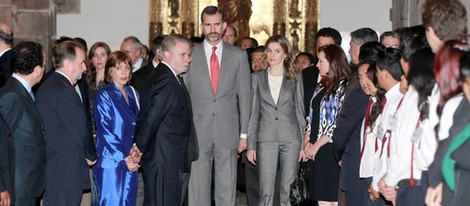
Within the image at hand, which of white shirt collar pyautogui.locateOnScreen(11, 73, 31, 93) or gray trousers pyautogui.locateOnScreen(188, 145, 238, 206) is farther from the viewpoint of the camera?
gray trousers pyautogui.locateOnScreen(188, 145, 238, 206)

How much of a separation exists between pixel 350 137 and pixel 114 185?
81.1 inches

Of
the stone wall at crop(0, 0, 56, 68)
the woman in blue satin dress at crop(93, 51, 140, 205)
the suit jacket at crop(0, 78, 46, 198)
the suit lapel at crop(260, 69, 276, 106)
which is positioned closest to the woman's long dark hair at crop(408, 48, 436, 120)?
the suit jacket at crop(0, 78, 46, 198)

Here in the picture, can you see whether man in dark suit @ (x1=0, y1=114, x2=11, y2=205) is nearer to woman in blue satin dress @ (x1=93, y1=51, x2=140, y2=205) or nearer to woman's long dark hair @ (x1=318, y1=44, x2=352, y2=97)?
woman in blue satin dress @ (x1=93, y1=51, x2=140, y2=205)

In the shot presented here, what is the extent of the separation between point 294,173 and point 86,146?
84.0 inches

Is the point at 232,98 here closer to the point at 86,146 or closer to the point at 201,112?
the point at 201,112

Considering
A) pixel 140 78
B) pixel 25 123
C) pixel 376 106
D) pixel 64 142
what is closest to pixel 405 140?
pixel 376 106

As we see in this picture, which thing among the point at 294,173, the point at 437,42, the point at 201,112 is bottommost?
the point at 294,173

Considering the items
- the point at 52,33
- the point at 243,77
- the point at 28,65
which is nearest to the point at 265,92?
the point at 243,77

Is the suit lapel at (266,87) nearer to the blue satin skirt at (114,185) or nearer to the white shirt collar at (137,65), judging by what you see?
the blue satin skirt at (114,185)

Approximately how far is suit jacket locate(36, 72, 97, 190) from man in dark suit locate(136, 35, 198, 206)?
0.57m

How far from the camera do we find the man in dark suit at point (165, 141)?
7.85 meters

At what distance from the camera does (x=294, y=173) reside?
888 centimetres

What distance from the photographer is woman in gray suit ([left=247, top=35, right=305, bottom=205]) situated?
29.2 ft

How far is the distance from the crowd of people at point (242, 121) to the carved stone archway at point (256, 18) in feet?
18.6
